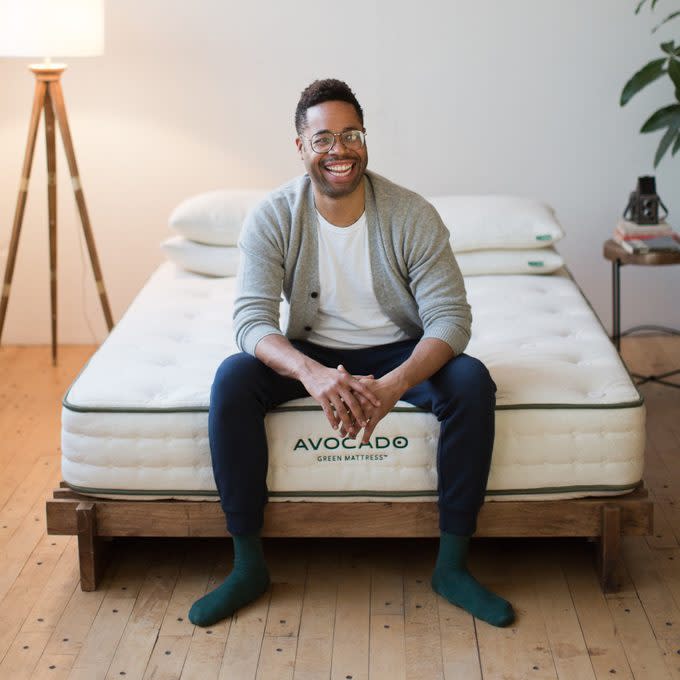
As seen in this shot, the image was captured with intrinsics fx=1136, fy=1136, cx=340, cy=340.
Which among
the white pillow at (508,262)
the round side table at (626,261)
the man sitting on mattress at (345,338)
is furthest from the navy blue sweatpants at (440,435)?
the round side table at (626,261)

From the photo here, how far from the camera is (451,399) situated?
85.0 inches

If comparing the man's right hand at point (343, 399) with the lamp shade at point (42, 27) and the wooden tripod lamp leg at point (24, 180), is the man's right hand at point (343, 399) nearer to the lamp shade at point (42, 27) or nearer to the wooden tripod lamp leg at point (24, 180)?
the lamp shade at point (42, 27)

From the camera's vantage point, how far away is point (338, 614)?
2.21m

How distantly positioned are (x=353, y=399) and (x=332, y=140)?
543mm

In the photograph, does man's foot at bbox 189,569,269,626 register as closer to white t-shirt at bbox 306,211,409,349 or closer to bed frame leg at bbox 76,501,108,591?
bed frame leg at bbox 76,501,108,591

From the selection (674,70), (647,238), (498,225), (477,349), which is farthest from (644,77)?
(477,349)

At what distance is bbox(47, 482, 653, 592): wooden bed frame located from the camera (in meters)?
2.25

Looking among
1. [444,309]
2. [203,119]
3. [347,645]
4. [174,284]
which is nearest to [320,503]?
[347,645]

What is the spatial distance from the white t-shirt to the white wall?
4.72 feet

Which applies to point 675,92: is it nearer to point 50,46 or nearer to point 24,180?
point 50,46

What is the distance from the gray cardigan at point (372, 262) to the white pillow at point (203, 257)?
3.05ft

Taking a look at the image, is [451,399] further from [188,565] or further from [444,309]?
[188,565]

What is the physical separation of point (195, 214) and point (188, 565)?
4.21 feet

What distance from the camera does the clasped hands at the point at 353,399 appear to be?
7.02ft
